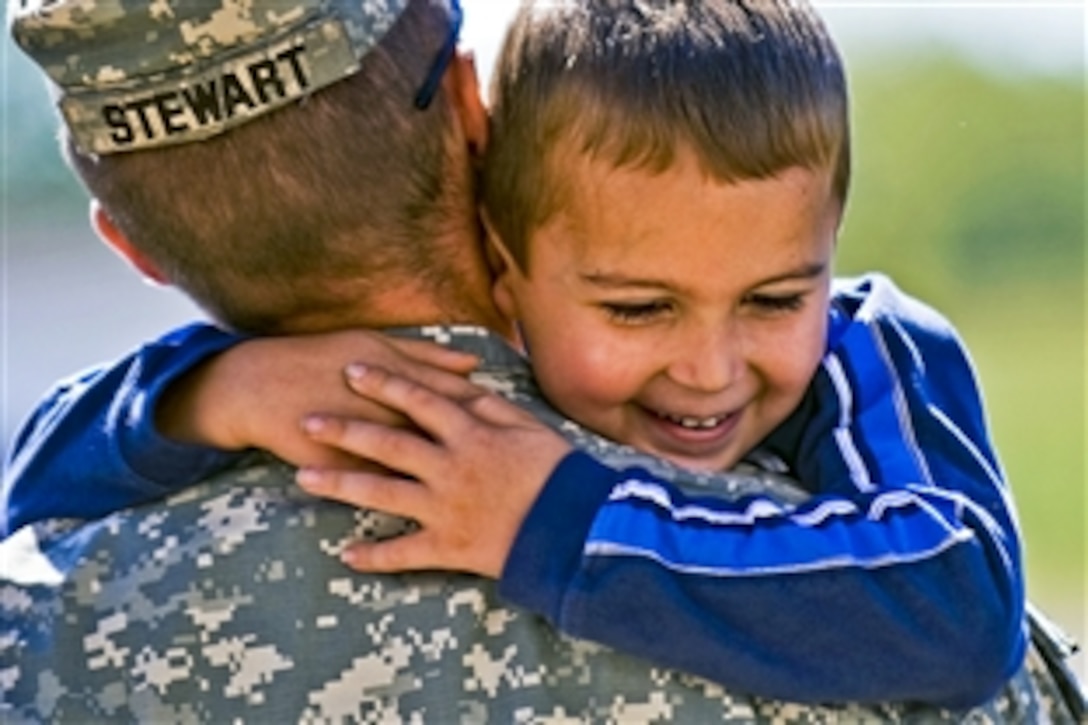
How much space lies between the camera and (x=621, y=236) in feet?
7.94

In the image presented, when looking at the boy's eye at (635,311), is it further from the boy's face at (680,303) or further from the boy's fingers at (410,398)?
the boy's fingers at (410,398)

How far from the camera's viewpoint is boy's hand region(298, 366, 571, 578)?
2.19 m

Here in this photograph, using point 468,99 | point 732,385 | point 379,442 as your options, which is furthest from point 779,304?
point 379,442

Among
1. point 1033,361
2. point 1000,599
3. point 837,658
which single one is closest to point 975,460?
point 1000,599

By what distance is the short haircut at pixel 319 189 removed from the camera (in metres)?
2.30

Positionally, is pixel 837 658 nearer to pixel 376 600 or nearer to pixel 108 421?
pixel 376 600

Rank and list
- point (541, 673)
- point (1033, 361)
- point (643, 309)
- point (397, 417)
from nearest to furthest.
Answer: point (541, 673) → point (397, 417) → point (643, 309) → point (1033, 361)

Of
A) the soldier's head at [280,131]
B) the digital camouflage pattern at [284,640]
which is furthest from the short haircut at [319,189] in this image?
the digital camouflage pattern at [284,640]

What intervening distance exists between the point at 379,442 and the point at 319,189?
28 cm

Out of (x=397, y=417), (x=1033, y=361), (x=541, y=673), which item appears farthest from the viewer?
(x=1033, y=361)

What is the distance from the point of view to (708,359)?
96.7 inches

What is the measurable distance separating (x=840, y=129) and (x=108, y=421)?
90 cm

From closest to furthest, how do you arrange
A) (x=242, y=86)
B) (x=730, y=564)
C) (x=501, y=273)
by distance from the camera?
(x=730, y=564)
(x=242, y=86)
(x=501, y=273)

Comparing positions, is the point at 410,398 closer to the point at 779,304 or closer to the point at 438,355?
the point at 438,355
